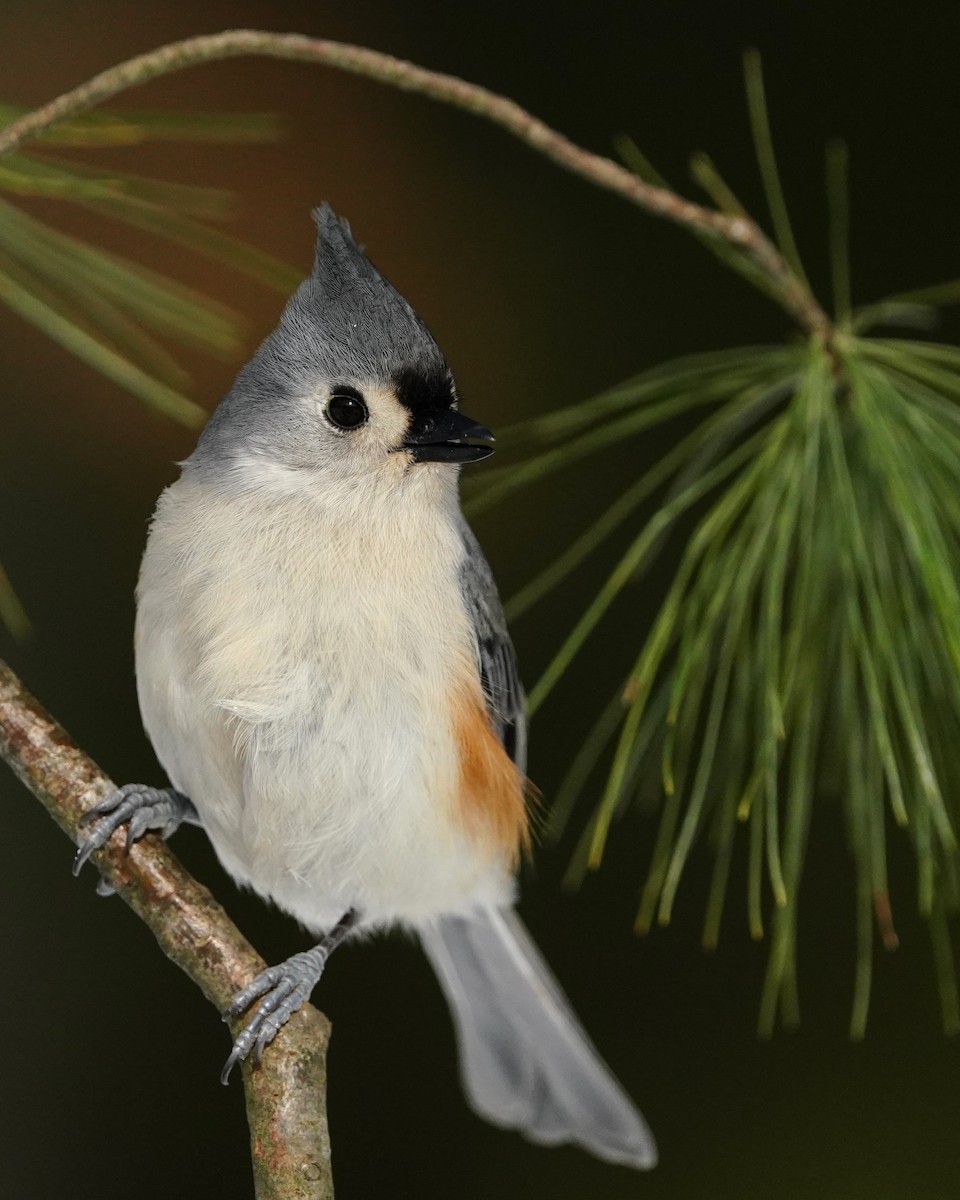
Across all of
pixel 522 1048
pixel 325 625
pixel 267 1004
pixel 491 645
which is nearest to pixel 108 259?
pixel 325 625

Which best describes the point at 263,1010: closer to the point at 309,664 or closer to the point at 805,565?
the point at 309,664

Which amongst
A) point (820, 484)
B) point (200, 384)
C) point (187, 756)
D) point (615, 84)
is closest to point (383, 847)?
point (187, 756)

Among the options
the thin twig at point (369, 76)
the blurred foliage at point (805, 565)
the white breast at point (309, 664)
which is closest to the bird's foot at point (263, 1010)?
the white breast at point (309, 664)

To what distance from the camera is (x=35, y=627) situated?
1.53 m

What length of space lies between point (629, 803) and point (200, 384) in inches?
25.9

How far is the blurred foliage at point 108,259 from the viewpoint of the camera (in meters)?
0.90

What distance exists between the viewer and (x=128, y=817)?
102cm

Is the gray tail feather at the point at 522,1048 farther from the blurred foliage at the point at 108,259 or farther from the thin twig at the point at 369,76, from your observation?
the thin twig at the point at 369,76

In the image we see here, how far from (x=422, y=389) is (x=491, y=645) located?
9.6 inches

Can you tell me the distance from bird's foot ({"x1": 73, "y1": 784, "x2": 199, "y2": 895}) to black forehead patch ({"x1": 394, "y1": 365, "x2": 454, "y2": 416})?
33cm

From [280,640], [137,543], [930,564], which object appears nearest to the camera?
[930,564]

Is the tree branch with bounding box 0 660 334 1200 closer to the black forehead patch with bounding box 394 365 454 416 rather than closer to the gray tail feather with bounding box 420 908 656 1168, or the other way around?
the black forehead patch with bounding box 394 365 454 416

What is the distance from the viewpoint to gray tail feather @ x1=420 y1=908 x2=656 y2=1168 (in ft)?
4.36

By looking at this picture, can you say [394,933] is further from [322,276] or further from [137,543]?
[322,276]
